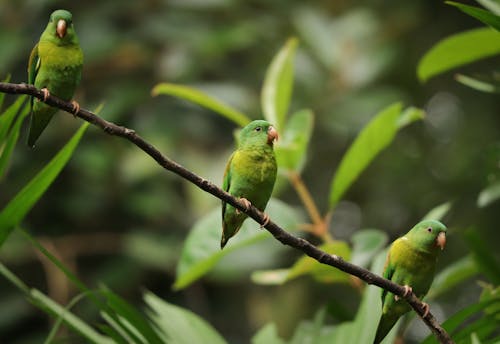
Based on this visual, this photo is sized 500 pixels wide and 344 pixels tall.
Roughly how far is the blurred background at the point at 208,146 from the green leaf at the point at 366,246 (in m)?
1.94

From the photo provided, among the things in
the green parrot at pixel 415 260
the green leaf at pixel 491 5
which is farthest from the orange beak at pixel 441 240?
the green leaf at pixel 491 5

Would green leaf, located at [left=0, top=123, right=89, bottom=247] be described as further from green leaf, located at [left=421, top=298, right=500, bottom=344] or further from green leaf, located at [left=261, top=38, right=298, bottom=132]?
green leaf, located at [left=421, top=298, right=500, bottom=344]

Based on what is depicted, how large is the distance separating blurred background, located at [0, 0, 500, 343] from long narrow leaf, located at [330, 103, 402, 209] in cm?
195

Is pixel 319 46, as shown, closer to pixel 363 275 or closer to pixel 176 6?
pixel 176 6

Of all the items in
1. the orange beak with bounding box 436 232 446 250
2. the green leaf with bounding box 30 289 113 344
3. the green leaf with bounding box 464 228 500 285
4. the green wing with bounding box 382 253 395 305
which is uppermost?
the orange beak with bounding box 436 232 446 250

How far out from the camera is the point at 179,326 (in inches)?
82.4

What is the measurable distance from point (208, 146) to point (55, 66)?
129 inches

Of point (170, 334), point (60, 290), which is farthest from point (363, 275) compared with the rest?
point (60, 290)

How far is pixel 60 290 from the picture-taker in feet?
13.9

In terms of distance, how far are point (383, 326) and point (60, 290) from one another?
295 cm

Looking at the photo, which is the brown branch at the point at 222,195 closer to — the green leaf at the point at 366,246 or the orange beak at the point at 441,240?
the orange beak at the point at 441,240

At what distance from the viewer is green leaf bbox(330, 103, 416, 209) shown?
2127mm

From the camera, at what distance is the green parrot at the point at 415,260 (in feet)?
4.93

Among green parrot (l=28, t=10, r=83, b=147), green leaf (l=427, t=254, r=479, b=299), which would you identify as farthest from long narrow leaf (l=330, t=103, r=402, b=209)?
green parrot (l=28, t=10, r=83, b=147)
